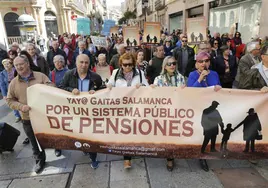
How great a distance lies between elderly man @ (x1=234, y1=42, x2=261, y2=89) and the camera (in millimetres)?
3053

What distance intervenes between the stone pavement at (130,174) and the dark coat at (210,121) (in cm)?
66

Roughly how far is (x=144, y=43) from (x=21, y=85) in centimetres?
551

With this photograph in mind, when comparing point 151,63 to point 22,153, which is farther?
point 151,63

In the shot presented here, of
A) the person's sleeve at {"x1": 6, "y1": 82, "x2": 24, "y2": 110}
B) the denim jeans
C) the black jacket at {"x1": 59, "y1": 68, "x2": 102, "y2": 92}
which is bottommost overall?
the denim jeans

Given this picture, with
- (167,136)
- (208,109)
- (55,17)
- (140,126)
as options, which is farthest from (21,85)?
(55,17)

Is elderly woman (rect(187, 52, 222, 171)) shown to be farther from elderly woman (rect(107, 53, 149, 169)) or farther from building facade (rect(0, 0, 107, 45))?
building facade (rect(0, 0, 107, 45))

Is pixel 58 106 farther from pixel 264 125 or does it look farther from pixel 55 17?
pixel 55 17

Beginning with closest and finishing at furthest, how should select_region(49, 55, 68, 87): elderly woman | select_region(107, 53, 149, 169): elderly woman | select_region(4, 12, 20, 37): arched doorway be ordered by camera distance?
select_region(107, 53, 149, 169): elderly woman
select_region(49, 55, 68, 87): elderly woman
select_region(4, 12, 20, 37): arched doorway

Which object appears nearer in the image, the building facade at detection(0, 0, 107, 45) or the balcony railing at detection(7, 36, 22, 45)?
the balcony railing at detection(7, 36, 22, 45)

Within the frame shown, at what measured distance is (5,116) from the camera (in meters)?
5.35

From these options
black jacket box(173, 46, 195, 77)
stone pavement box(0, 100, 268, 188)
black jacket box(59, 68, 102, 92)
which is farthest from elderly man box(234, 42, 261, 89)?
black jacket box(59, 68, 102, 92)

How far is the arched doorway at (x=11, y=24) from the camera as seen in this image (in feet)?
94.7

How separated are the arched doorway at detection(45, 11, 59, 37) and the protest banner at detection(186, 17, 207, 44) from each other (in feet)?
100

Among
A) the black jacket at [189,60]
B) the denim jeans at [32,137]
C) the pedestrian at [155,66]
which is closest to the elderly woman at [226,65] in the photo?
the black jacket at [189,60]
